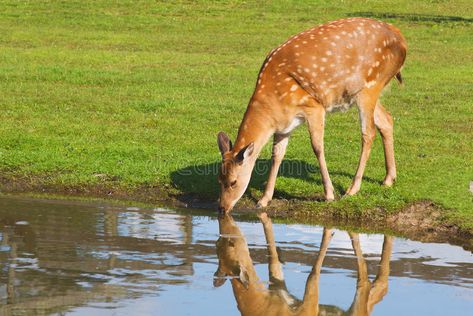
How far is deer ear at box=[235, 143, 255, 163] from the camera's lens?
11.5 m

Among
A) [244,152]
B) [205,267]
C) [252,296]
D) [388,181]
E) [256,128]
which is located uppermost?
[256,128]

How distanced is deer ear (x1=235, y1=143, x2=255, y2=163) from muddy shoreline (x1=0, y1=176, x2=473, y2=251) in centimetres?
74

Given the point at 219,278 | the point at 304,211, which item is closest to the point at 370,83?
the point at 304,211

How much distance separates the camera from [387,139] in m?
13.1

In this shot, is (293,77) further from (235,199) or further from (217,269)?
(217,269)

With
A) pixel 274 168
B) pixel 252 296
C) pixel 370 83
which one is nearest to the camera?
pixel 252 296

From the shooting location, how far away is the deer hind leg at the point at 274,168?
40.2 ft

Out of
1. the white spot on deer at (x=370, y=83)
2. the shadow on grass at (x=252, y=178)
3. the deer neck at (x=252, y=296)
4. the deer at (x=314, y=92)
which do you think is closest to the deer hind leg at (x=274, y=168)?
the deer at (x=314, y=92)

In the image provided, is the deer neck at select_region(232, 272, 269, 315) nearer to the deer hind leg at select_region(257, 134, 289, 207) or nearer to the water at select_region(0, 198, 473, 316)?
the water at select_region(0, 198, 473, 316)

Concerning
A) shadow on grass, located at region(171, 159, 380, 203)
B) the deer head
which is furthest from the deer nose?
shadow on grass, located at region(171, 159, 380, 203)

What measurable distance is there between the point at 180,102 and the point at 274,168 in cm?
673

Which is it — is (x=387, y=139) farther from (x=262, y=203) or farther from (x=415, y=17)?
(x=415, y=17)

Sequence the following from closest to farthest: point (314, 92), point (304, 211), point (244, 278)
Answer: point (244, 278)
point (304, 211)
point (314, 92)

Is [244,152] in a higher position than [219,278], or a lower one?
higher
